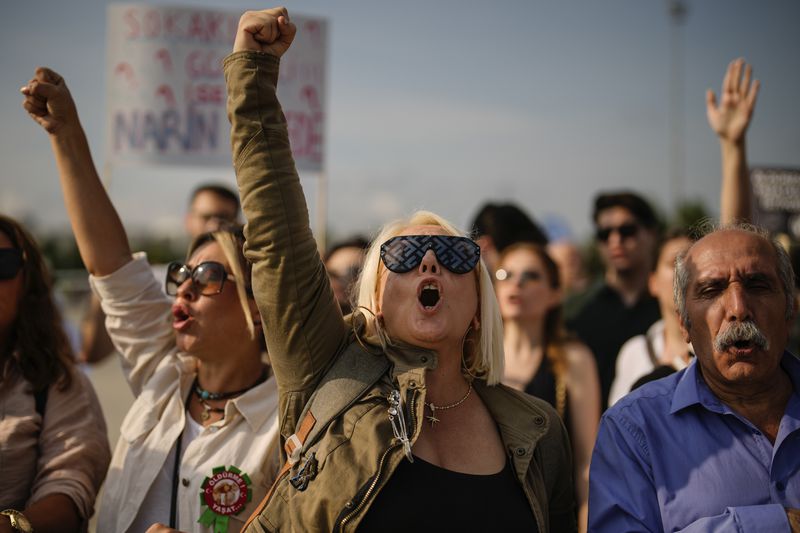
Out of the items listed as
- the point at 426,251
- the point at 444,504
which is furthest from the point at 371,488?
the point at 426,251

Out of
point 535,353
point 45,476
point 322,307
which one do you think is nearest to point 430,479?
point 322,307

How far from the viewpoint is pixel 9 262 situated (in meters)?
3.03

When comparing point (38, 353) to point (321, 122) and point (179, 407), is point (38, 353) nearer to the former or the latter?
point (179, 407)

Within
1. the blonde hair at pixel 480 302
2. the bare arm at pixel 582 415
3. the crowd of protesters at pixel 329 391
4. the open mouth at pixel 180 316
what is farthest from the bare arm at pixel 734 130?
the open mouth at pixel 180 316

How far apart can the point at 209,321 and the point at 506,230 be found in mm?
2908

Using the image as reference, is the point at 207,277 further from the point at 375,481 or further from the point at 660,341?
the point at 660,341

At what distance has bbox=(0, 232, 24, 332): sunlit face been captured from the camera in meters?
3.05

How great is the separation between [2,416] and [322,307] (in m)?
1.39

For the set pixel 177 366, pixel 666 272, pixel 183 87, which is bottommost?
pixel 177 366

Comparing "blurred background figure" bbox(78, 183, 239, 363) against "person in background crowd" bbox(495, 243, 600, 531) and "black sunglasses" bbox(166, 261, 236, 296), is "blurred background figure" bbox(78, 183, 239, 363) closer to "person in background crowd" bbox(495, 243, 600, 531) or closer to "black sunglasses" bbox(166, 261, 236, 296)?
"person in background crowd" bbox(495, 243, 600, 531)

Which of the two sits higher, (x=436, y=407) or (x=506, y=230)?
(x=506, y=230)

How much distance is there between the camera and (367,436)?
2238 millimetres

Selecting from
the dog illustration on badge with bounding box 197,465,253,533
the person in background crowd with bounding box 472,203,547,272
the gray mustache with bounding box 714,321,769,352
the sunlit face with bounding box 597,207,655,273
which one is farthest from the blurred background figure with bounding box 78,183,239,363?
the gray mustache with bounding box 714,321,769,352

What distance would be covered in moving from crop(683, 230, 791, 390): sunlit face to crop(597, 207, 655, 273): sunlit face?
3.16 meters
